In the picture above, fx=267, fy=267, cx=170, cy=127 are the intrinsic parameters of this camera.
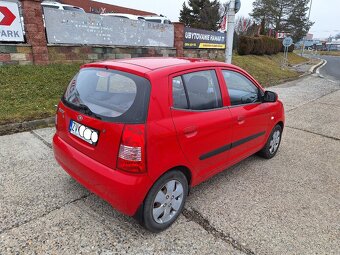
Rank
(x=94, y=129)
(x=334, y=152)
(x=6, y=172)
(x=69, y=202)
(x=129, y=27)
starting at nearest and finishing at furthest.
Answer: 1. (x=94, y=129)
2. (x=69, y=202)
3. (x=6, y=172)
4. (x=334, y=152)
5. (x=129, y=27)

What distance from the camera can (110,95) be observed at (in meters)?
2.45

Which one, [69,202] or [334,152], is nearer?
[69,202]

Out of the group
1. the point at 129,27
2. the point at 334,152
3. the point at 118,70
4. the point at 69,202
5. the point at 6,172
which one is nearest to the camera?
the point at 118,70

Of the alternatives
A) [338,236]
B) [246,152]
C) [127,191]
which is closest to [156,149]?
[127,191]

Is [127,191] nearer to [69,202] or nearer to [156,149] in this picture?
[156,149]

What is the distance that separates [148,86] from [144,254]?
141 cm

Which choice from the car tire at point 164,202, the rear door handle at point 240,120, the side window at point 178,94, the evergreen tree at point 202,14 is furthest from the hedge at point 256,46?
the car tire at point 164,202

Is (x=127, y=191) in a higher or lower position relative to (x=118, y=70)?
lower

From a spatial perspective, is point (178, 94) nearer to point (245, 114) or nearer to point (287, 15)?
point (245, 114)

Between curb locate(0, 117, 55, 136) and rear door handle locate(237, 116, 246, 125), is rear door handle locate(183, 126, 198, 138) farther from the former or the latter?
curb locate(0, 117, 55, 136)

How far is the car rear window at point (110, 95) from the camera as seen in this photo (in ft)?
7.18

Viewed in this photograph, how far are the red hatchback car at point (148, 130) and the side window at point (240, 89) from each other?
0.03 meters

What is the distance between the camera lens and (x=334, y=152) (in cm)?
466

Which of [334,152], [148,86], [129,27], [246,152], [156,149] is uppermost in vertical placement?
[129,27]
